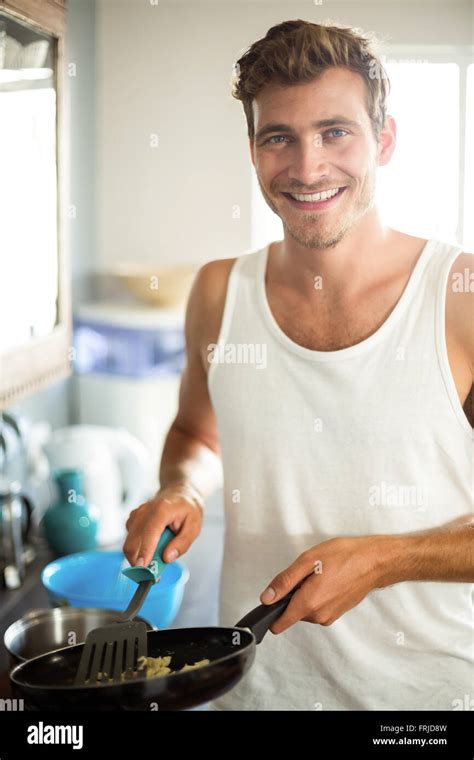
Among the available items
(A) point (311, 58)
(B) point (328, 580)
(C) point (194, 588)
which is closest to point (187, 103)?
(A) point (311, 58)

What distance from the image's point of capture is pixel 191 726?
55 centimetres

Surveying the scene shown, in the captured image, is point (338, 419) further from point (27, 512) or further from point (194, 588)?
point (27, 512)

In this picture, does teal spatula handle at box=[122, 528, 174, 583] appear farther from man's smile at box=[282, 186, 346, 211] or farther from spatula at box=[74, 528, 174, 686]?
man's smile at box=[282, 186, 346, 211]

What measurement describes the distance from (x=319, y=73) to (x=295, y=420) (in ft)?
0.77

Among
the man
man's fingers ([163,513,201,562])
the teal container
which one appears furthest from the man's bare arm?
the teal container

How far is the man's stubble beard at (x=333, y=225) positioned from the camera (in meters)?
0.59

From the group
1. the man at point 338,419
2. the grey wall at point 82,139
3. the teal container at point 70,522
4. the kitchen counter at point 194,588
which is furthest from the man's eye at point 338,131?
the teal container at point 70,522

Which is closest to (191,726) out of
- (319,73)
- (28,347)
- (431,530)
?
(431,530)

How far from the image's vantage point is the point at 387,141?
1.95ft

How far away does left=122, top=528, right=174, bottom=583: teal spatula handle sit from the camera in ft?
1.82

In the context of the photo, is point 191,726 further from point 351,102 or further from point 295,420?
point 351,102

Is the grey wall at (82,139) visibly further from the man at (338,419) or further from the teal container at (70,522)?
the teal container at (70,522)

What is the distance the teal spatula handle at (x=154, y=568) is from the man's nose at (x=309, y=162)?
26 centimetres

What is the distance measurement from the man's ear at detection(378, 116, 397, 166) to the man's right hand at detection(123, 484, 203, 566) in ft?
0.92
